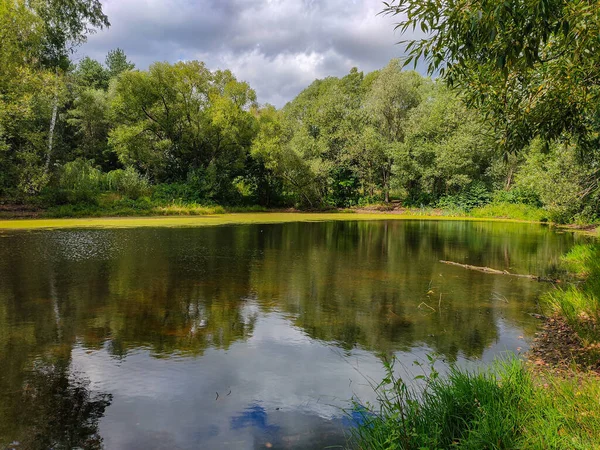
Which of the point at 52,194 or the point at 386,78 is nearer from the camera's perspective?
the point at 52,194

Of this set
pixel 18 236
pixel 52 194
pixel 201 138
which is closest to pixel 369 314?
pixel 18 236

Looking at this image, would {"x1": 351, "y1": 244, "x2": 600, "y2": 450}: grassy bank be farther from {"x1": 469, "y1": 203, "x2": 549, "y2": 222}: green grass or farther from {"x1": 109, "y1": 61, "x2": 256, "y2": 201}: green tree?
{"x1": 109, "y1": 61, "x2": 256, "y2": 201}: green tree

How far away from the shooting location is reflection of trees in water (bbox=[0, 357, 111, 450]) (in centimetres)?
359

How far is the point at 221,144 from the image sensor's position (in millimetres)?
37375

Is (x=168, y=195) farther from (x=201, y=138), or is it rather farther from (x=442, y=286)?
(x=442, y=286)

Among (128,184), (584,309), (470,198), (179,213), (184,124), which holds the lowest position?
(179,213)

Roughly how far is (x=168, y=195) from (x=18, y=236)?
1601cm

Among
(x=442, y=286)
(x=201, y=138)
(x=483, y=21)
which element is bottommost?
(x=442, y=286)

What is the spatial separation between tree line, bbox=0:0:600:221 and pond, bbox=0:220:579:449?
1638 centimetres

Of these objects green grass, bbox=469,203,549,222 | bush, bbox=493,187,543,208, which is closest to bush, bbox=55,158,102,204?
green grass, bbox=469,203,549,222

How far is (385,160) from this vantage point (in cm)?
4256

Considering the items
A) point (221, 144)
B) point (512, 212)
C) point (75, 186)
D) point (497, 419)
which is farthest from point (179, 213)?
point (497, 419)

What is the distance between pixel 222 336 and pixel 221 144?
1293 inches

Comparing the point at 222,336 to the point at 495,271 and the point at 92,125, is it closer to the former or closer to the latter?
the point at 495,271
